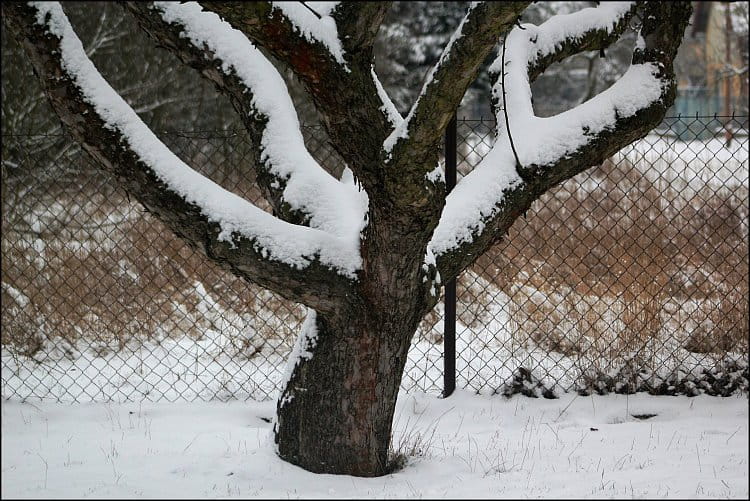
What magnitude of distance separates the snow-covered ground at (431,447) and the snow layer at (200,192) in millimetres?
874

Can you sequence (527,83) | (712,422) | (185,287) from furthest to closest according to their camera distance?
(185,287), (712,422), (527,83)

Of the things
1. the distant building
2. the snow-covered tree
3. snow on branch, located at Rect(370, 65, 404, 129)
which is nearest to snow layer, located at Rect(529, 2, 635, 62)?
the snow-covered tree

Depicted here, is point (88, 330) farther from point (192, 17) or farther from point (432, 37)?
point (432, 37)

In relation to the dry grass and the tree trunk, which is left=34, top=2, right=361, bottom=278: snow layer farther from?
the dry grass

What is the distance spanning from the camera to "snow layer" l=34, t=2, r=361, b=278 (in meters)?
2.42

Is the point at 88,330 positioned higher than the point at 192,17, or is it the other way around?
the point at 192,17

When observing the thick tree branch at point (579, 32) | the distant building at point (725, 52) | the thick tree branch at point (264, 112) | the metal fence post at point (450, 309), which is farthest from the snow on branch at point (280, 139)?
the distant building at point (725, 52)

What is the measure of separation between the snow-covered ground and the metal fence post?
0.11 meters

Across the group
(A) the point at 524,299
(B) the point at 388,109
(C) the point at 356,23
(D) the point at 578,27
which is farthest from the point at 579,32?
(A) the point at 524,299

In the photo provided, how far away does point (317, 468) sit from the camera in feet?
8.96

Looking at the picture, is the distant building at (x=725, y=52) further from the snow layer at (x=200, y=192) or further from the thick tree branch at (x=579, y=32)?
the snow layer at (x=200, y=192)

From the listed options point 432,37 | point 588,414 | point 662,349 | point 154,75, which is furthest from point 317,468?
point 432,37

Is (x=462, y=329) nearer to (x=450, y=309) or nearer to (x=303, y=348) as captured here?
(x=450, y=309)

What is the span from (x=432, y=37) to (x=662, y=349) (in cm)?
1562
